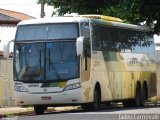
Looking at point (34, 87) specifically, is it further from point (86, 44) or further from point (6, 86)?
point (6, 86)

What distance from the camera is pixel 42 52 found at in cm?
2328

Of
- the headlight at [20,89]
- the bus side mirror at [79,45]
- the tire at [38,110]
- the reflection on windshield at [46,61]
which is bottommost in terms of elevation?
the tire at [38,110]

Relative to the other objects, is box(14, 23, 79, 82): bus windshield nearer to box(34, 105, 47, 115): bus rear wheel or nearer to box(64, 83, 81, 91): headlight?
box(64, 83, 81, 91): headlight

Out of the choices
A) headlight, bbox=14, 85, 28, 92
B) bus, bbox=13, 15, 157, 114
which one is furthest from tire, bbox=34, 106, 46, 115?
headlight, bbox=14, 85, 28, 92

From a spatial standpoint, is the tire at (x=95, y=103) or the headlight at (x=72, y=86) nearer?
the headlight at (x=72, y=86)

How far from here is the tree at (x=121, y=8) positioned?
1001 inches

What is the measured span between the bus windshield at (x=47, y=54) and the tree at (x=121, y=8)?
12.2ft

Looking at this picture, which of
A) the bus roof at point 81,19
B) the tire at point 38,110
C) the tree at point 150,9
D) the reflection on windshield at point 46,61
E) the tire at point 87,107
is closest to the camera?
the reflection on windshield at point 46,61

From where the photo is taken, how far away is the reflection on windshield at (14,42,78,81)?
902 inches

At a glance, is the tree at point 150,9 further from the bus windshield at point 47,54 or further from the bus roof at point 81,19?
the bus windshield at point 47,54

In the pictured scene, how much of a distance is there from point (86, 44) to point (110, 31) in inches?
125

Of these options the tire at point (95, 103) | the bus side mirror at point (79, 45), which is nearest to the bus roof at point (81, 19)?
the bus side mirror at point (79, 45)

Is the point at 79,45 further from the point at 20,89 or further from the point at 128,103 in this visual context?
the point at 128,103

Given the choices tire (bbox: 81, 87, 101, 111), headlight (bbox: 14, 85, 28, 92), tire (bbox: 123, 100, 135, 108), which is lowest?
tire (bbox: 123, 100, 135, 108)
